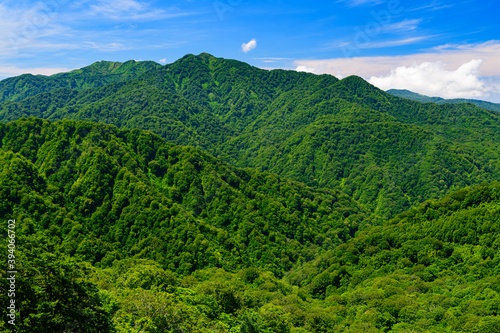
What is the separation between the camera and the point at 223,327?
40.4 meters

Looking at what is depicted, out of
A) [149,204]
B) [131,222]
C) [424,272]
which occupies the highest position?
[149,204]

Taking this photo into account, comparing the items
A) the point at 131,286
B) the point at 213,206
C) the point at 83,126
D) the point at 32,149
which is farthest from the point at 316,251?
the point at 32,149

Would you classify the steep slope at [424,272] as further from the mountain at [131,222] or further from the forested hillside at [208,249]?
the mountain at [131,222]

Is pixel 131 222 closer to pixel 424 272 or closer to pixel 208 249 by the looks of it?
pixel 208 249

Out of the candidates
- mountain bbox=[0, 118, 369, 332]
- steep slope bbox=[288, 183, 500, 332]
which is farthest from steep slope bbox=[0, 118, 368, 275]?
steep slope bbox=[288, 183, 500, 332]

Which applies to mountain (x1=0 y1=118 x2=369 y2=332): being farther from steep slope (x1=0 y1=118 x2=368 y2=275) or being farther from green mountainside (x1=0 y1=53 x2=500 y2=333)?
steep slope (x1=0 y1=118 x2=368 y2=275)

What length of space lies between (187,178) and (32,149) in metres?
69.8

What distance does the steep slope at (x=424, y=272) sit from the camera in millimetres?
54438

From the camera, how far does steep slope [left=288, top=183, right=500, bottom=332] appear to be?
5444 centimetres

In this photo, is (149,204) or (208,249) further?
(149,204)

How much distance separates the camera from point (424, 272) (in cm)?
8375

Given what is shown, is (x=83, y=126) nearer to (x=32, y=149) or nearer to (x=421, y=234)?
(x=32, y=149)

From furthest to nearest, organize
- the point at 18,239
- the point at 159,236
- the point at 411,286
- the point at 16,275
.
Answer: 1. the point at 159,236
2. the point at 411,286
3. the point at 18,239
4. the point at 16,275

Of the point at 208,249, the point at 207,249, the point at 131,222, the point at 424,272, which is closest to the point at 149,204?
the point at 131,222
